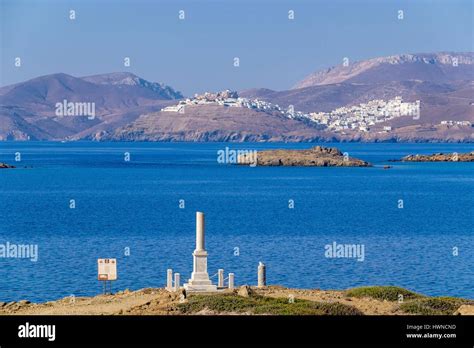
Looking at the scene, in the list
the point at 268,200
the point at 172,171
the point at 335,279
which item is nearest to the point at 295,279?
the point at 335,279

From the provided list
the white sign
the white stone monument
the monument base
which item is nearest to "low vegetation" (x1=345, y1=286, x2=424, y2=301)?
the monument base

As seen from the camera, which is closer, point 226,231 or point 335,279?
point 335,279

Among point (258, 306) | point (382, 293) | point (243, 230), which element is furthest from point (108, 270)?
point (243, 230)

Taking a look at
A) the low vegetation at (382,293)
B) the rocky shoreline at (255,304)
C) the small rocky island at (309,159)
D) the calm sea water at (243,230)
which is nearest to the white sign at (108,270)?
the rocky shoreline at (255,304)

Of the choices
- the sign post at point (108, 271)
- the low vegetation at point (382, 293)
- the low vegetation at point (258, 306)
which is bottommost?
the low vegetation at point (382, 293)

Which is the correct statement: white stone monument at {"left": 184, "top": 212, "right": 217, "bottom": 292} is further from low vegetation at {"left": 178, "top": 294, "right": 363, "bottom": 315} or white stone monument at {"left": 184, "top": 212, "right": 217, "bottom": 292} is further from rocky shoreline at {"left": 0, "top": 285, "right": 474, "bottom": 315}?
low vegetation at {"left": 178, "top": 294, "right": 363, "bottom": 315}

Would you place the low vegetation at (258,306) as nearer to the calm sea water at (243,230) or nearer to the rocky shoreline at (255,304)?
the rocky shoreline at (255,304)
